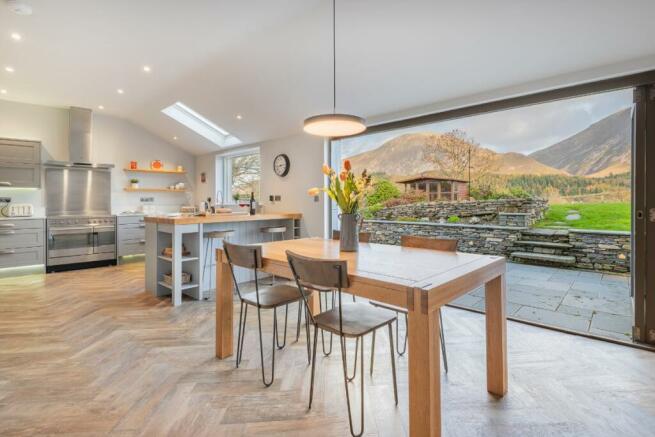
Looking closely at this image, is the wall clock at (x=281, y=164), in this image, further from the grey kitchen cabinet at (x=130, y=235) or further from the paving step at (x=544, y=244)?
the paving step at (x=544, y=244)

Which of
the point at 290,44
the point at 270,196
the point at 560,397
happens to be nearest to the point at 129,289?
the point at 270,196

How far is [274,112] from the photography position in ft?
16.2

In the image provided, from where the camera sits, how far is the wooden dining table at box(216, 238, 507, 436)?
1458mm

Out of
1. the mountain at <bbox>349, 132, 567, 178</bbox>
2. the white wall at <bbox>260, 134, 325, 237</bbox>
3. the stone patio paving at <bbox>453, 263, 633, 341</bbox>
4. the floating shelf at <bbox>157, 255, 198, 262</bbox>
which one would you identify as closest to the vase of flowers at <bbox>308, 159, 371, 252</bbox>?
the stone patio paving at <bbox>453, 263, 633, 341</bbox>

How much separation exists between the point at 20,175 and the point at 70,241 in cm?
126

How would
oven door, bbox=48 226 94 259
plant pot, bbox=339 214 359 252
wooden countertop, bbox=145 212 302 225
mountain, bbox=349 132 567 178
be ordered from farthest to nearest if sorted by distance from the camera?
1. oven door, bbox=48 226 94 259
2. mountain, bbox=349 132 567 178
3. wooden countertop, bbox=145 212 302 225
4. plant pot, bbox=339 214 359 252

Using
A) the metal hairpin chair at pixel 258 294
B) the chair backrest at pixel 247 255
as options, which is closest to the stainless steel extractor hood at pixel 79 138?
the metal hairpin chair at pixel 258 294

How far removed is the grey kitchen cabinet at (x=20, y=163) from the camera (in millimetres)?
5309

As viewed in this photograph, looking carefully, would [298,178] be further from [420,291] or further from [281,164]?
[420,291]

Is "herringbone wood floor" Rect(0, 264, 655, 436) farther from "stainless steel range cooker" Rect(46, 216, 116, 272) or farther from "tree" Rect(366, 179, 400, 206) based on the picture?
"stainless steel range cooker" Rect(46, 216, 116, 272)

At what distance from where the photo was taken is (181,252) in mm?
3961

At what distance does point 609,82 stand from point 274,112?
3.76 m

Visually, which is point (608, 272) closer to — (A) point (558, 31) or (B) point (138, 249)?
(A) point (558, 31)

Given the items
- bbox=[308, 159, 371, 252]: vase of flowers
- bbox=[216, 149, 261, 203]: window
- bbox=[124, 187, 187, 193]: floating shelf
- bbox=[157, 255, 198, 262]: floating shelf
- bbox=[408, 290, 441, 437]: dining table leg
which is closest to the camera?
bbox=[408, 290, 441, 437]: dining table leg
